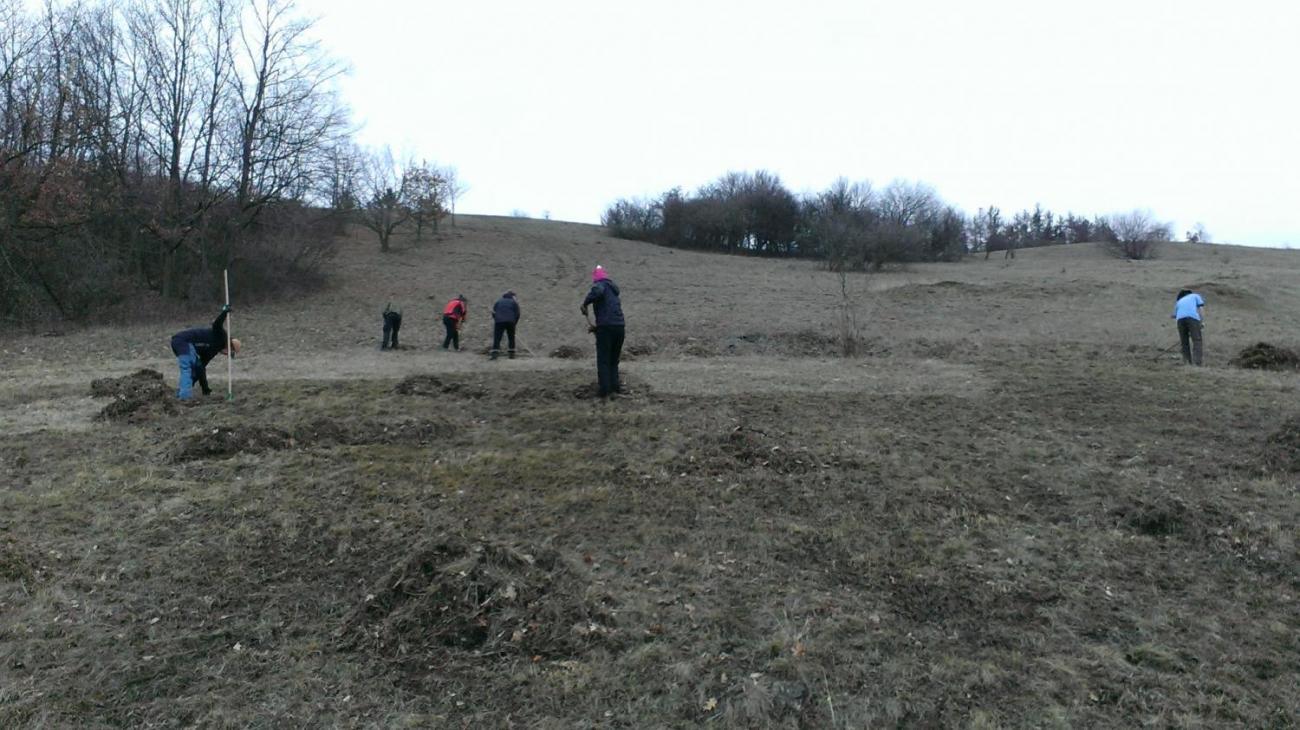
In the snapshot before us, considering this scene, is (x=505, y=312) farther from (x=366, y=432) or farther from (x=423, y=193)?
(x=423, y=193)

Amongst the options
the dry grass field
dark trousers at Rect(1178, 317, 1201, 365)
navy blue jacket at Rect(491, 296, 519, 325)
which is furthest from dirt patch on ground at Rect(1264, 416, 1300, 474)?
navy blue jacket at Rect(491, 296, 519, 325)

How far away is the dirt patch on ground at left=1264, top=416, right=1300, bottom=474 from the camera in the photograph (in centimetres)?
646

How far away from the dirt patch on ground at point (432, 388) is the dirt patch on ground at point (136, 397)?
278 cm

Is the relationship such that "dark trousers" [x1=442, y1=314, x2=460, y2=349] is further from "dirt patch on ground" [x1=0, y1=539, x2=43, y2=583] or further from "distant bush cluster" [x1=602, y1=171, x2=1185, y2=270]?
"distant bush cluster" [x1=602, y1=171, x2=1185, y2=270]

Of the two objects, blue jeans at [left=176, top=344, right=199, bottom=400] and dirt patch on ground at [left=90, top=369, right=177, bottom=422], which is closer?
dirt patch on ground at [left=90, top=369, right=177, bottom=422]

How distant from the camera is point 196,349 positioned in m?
10.0

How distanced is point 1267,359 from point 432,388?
1489cm

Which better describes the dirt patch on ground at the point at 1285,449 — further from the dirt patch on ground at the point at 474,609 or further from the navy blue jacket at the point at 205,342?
the navy blue jacket at the point at 205,342

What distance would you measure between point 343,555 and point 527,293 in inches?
1094

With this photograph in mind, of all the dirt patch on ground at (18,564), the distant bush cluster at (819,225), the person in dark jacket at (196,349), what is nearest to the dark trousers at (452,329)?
the person in dark jacket at (196,349)

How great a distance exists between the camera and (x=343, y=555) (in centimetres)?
492

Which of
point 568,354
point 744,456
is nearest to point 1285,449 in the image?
point 744,456

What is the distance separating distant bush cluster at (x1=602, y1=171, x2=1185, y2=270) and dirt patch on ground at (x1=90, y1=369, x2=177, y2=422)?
37.3m

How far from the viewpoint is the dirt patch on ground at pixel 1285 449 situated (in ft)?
21.2
